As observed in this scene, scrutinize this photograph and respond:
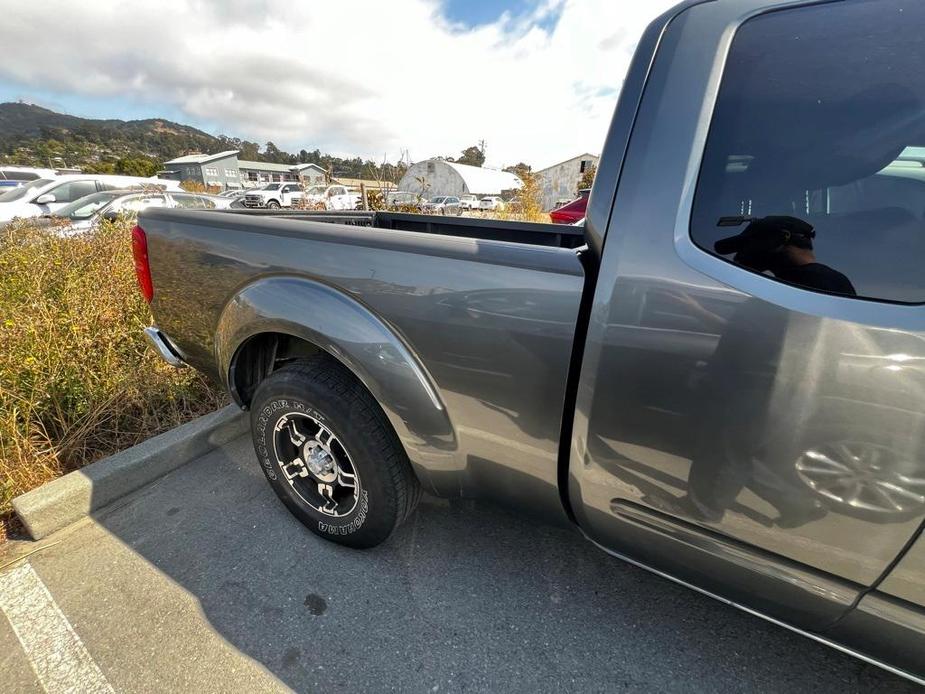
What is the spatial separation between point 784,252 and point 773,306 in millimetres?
141

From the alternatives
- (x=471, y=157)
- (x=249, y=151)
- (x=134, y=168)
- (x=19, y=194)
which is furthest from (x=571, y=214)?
(x=249, y=151)

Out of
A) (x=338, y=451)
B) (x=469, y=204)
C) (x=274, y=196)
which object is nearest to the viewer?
(x=338, y=451)

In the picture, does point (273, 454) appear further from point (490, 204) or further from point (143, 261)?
point (490, 204)

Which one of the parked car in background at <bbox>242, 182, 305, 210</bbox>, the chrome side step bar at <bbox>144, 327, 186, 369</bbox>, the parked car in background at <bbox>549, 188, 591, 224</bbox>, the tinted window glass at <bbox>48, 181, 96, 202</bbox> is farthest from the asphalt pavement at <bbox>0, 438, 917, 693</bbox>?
the parked car in background at <bbox>242, 182, 305, 210</bbox>

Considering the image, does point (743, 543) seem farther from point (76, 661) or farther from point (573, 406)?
point (76, 661)

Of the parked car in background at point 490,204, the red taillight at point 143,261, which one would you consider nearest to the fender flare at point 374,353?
the red taillight at point 143,261

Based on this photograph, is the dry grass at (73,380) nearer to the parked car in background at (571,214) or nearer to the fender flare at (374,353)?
the fender flare at (374,353)

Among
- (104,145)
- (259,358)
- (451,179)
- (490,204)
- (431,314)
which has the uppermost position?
(104,145)

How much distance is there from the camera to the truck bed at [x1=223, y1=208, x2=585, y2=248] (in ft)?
10.1

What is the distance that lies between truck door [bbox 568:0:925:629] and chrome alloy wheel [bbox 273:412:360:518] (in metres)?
1.17

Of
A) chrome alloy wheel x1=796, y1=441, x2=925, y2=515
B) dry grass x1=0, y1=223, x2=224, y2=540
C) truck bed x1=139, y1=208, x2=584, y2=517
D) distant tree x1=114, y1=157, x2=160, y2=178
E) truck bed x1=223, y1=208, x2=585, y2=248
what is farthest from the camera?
distant tree x1=114, y1=157, x2=160, y2=178

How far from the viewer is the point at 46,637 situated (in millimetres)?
1668

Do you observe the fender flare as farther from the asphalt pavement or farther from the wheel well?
the asphalt pavement

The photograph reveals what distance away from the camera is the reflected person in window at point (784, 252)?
96cm
